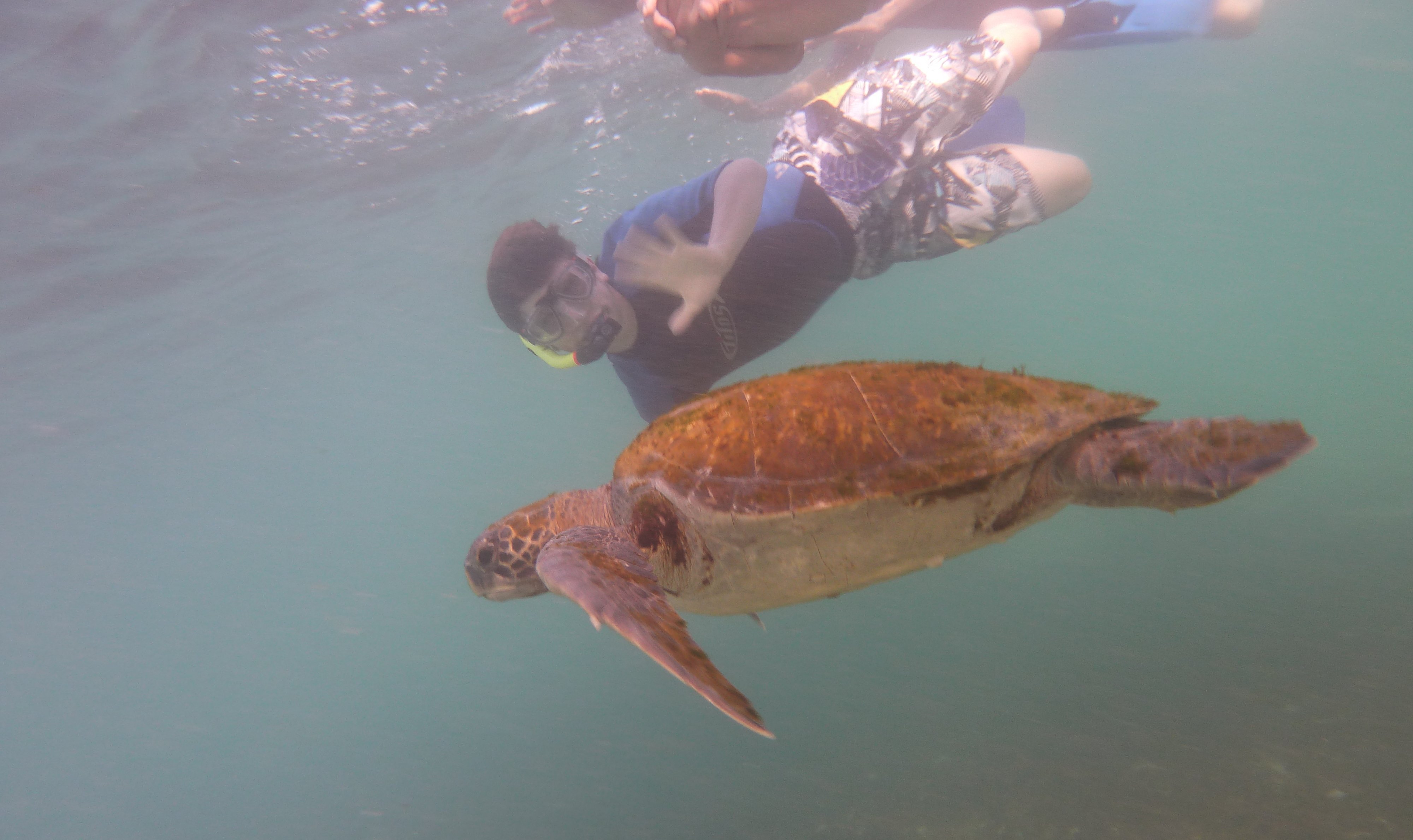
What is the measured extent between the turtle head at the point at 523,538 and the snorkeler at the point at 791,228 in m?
0.88

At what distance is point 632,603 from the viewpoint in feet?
4.90

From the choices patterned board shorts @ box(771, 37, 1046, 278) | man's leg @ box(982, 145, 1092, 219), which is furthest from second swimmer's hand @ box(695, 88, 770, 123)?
man's leg @ box(982, 145, 1092, 219)

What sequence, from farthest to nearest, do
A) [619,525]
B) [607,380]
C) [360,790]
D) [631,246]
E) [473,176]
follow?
[607,380] → [473,176] → [360,790] → [631,246] → [619,525]

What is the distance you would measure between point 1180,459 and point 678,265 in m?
1.89

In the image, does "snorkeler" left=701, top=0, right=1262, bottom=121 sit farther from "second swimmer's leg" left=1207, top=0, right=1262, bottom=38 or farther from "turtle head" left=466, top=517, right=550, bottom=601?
"turtle head" left=466, top=517, right=550, bottom=601

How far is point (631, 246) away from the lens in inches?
107

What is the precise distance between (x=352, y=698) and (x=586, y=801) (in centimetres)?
1779

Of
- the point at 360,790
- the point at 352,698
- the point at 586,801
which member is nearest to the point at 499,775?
the point at 586,801

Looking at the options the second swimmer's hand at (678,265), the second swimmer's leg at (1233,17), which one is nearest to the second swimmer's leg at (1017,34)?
the second swimmer's leg at (1233,17)

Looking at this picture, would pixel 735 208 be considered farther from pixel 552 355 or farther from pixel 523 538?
pixel 523 538

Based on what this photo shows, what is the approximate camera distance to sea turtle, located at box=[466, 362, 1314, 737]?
5.27 feet

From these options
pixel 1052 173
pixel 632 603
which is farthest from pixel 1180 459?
pixel 1052 173

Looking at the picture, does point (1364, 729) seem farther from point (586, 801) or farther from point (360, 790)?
point (360, 790)

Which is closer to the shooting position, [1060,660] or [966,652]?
[1060,660]
